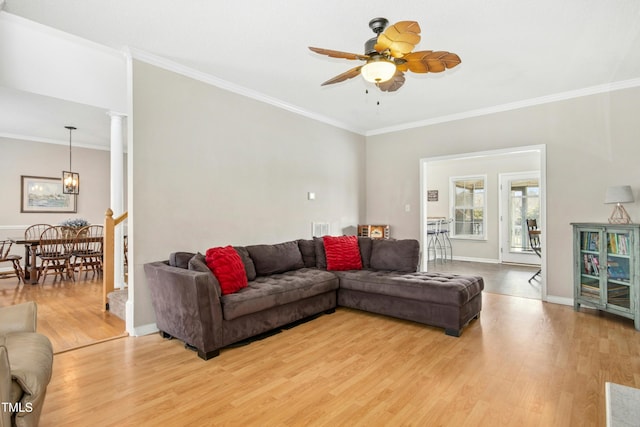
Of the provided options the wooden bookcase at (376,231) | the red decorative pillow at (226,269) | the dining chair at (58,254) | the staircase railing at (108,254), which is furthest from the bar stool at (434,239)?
the dining chair at (58,254)

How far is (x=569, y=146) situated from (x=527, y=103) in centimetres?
80

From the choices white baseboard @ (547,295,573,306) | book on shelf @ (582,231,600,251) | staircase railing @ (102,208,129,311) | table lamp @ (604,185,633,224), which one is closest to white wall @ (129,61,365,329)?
staircase railing @ (102,208,129,311)

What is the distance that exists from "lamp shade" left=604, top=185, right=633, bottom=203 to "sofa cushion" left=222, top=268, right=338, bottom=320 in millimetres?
3256

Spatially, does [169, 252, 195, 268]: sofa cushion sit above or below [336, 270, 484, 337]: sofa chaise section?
above

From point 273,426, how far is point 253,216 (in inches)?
110

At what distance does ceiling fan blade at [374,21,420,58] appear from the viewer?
2.02 meters

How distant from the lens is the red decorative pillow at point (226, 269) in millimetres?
3076

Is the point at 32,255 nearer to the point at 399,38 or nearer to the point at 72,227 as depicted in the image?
the point at 72,227

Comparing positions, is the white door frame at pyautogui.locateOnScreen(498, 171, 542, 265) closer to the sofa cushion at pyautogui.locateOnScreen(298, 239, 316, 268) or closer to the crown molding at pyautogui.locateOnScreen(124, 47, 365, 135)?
the crown molding at pyautogui.locateOnScreen(124, 47, 365, 135)

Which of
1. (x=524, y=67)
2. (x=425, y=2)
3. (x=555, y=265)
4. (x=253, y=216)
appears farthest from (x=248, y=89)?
(x=555, y=265)

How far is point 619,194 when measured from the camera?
370 centimetres

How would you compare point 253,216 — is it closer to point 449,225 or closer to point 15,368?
point 15,368

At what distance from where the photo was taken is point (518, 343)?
119 inches

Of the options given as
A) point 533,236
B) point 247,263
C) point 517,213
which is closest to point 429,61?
point 247,263
